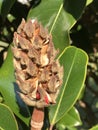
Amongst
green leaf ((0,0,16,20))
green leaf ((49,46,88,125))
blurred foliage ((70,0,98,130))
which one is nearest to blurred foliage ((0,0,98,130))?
blurred foliage ((70,0,98,130))

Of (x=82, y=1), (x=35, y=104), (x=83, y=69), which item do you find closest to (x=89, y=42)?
(x=82, y=1)

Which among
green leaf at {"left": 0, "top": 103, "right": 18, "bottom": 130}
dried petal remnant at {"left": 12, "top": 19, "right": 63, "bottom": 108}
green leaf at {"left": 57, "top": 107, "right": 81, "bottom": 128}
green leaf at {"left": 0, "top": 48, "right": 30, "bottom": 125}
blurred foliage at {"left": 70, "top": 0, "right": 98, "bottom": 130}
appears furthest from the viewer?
blurred foliage at {"left": 70, "top": 0, "right": 98, "bottom": 130}

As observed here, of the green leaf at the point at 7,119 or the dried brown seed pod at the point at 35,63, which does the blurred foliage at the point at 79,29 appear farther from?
the dried brown seed pod at the point at 35,63

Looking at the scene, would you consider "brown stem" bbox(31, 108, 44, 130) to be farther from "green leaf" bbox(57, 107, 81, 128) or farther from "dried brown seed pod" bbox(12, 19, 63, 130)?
"green leaf" bbox(57, 107, 81, 128)

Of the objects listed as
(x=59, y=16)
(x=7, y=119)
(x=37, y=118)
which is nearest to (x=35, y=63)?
(x=37, y=118)

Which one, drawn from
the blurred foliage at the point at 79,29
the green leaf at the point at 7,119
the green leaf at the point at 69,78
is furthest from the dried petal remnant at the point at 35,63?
the blurred foliage at the point at 79,29

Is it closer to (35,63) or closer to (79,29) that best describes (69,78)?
(35,63)
